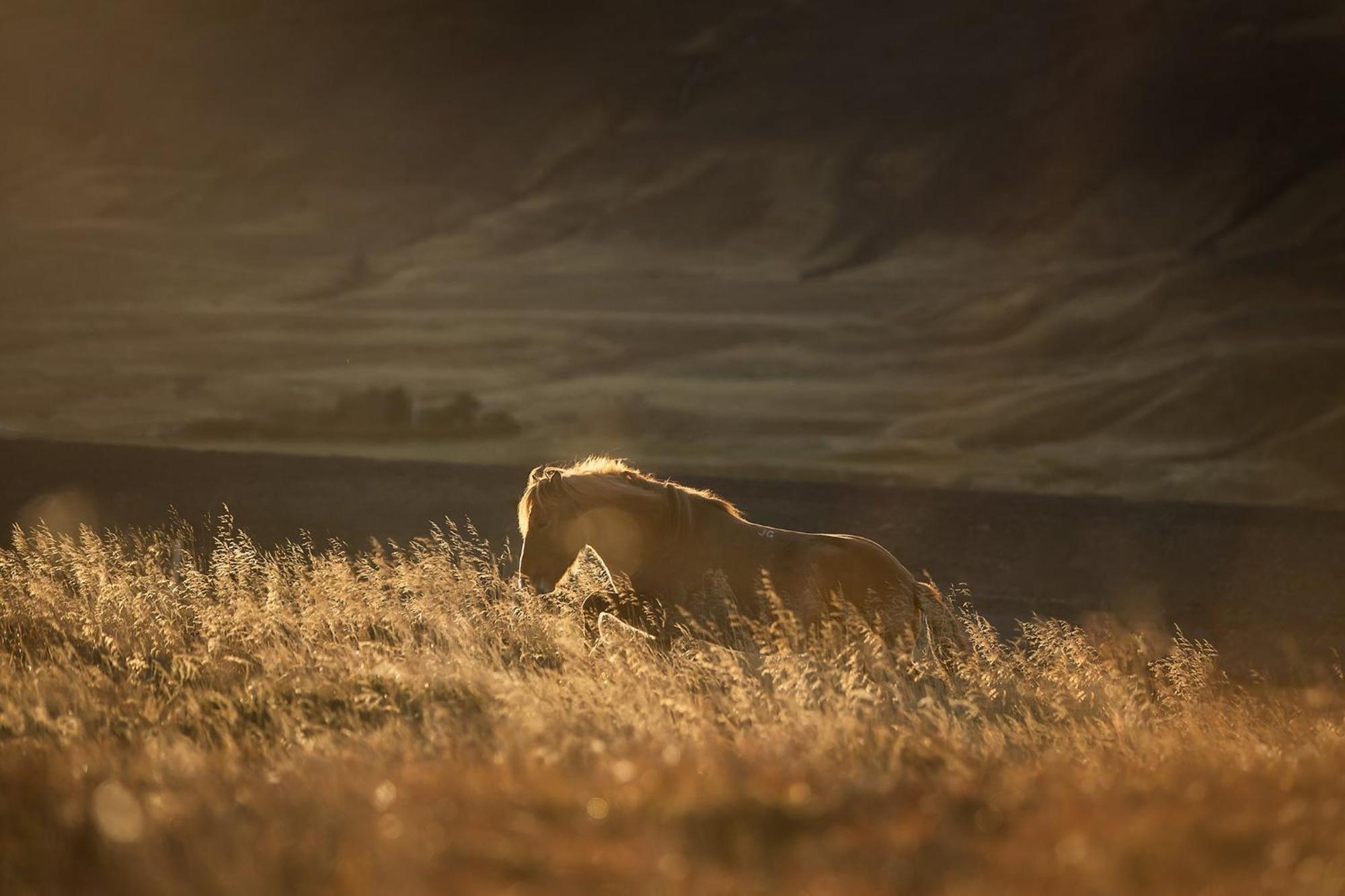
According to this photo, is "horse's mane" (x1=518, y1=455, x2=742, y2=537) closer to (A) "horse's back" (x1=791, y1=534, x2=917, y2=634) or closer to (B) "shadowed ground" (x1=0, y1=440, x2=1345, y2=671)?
(A) "horse's back" (x1=791, y1=534, x2=917, y2=634)

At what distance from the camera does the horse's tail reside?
1017 centimetres

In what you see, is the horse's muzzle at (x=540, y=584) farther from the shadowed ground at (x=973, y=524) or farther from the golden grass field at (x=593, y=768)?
the shadowed ground at (x=973, y=524)

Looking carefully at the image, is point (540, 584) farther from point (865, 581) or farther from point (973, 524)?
point (973, 524)

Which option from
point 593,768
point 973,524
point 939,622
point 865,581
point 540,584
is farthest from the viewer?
point 973,524

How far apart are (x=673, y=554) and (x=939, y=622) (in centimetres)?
221

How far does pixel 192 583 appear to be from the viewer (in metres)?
11.3

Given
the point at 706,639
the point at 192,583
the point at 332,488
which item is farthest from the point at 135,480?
the point at 706,639

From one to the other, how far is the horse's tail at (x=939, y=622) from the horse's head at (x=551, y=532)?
8.88 feet

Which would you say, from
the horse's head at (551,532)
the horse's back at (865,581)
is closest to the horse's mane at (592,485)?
the horse's head at (551,532)

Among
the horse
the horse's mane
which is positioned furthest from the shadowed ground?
the horse's mane

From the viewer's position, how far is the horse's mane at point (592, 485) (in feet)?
32.0

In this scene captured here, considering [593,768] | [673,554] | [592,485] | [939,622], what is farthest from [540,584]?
[593,768]

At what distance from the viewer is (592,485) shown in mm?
9789

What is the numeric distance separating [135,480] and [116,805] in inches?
2104
